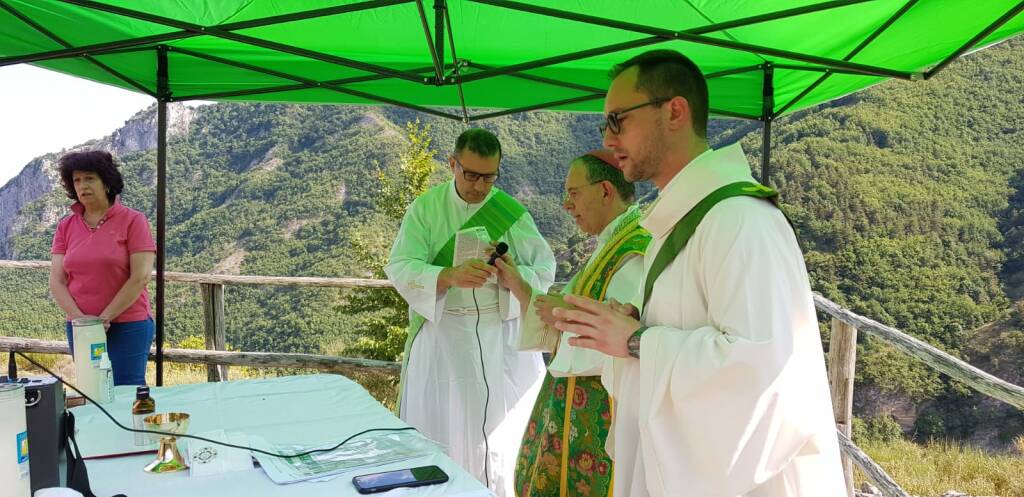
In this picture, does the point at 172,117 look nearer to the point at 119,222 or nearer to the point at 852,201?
the point at 852,201

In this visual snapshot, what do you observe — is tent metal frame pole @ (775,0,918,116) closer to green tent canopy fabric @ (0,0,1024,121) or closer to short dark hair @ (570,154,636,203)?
green tent canopy fabric @ (0,0,1024,121)

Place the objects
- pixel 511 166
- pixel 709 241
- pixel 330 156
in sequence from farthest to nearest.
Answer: pixel 330 156 < pixel 511 166 < pixel 709 241

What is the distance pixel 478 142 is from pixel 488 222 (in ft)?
1.40

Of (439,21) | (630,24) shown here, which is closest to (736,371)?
(630,24)

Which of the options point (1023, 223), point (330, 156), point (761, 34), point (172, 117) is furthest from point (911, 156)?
point (172, 117)

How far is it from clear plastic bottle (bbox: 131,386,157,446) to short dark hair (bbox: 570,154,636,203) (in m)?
1.37

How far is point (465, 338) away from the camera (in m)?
3.47

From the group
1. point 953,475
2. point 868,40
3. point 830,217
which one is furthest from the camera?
point 830,217

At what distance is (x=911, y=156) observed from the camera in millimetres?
24750

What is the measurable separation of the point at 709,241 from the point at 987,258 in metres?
23.9

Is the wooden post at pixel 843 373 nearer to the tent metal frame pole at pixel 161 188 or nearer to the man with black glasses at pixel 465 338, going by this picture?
the man with black glasses at pixel 465 338

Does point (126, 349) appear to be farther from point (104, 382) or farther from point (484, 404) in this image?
point (484, 404)

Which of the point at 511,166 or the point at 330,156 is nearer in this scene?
the point at 511,166

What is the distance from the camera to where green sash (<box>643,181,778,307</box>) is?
5.17 feet
